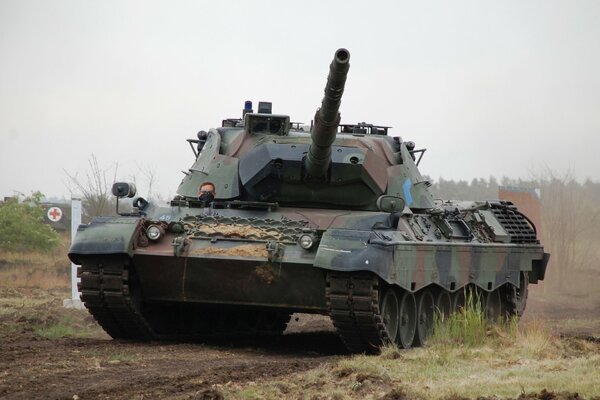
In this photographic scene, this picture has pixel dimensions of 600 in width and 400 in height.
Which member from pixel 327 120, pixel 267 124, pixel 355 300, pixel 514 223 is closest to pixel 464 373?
pixel 355 300

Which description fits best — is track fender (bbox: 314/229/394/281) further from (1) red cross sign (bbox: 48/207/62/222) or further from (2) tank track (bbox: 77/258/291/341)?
(1) red cross sign (bbox: 48/207/62/222)

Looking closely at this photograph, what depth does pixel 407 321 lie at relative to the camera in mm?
16078

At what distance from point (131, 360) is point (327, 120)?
12.4 ft

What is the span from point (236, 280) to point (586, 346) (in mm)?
4282

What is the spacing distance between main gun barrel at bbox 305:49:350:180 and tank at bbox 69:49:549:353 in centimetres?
2

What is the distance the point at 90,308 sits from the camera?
49.5 feet

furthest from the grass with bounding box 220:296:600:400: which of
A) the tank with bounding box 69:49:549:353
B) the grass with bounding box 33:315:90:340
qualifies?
the grass with bounding box 33:315:90:340

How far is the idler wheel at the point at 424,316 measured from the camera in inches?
650

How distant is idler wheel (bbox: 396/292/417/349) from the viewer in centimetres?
1567

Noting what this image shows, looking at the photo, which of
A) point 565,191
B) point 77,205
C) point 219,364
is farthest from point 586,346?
point 565,191

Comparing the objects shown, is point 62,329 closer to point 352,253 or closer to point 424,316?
point 424,316

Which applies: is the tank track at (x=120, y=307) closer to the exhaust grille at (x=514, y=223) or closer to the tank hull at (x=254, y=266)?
the tank hull at (x=254, y=266)

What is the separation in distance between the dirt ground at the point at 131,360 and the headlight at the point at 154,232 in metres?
1.31

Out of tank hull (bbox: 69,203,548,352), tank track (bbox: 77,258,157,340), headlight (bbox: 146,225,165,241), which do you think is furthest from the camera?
headlight (bbox: 146,225,165,241)
